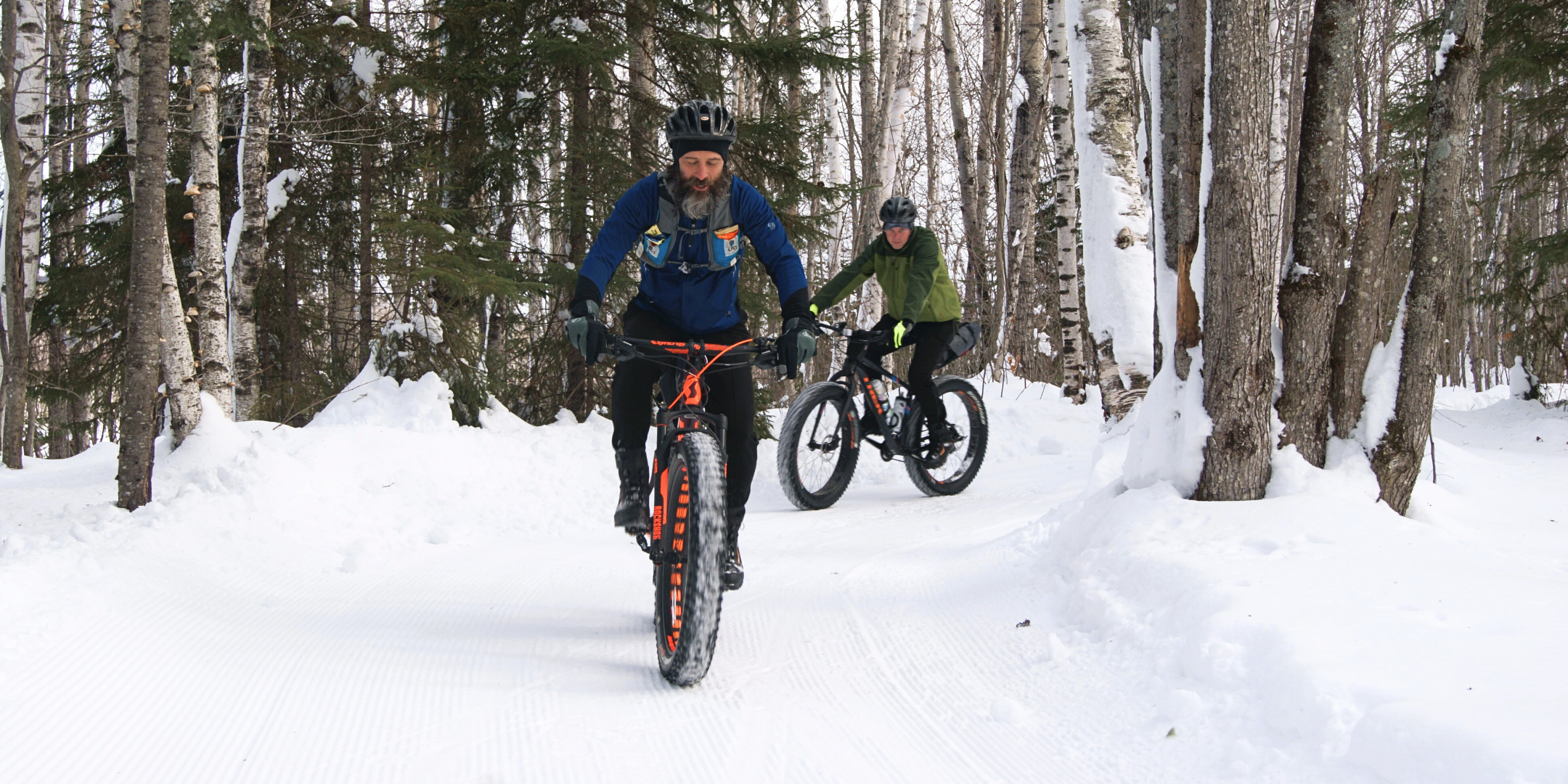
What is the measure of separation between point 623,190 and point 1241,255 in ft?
20.8

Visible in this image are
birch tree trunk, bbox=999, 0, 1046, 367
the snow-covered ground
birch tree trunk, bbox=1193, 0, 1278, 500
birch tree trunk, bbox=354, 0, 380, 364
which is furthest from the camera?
birch tree trunk, bbox=999, 0, 1046, 367

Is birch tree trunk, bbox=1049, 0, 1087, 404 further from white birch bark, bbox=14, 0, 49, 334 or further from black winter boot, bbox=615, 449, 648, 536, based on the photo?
white birch bark, bbox=14, 0, 49, 334

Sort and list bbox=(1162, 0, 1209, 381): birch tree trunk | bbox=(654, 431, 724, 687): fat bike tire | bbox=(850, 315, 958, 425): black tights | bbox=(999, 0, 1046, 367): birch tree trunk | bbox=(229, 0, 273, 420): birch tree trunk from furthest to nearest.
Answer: bbox=(999, 0, 1046, 367): birch tree trunk < bbox=(229, 0, 273, 420): birch tree trunk < bbox=(850, 315, 958, 425): black tights < bbox=(1162, 0, 1209, 381): birch tree trunk < bbox=(654, 431, 724, 687): fat bike tire

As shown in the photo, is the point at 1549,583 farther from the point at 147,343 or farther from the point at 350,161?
the point at 350,161

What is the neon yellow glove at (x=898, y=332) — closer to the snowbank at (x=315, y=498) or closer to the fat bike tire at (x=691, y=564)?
the snowbank at (x=315, y=498)

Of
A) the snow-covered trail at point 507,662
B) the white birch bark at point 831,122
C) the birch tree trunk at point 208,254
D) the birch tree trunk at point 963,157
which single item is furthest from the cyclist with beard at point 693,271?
the birch tree trunk at point 963,157

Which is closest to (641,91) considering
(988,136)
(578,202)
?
(578,202)

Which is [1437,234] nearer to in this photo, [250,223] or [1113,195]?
[1113,195]

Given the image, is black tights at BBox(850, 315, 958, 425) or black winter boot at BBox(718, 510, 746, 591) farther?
black tights at BBox(850, 315, 958, 425)

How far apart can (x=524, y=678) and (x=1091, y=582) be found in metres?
2.27

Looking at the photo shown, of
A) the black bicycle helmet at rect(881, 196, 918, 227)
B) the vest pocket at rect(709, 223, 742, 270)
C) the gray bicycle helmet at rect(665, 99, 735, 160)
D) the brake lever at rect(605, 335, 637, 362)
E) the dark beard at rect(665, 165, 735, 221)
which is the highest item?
the black bicycle helmet at rect(881, 196, 918, 227)

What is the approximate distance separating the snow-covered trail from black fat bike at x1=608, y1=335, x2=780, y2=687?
0.70ft

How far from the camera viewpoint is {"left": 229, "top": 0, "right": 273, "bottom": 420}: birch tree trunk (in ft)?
29.7

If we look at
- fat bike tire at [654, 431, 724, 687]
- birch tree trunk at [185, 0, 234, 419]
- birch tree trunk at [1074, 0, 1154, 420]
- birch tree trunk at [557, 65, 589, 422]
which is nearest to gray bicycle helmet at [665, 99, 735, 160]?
fat bike tire at [654, 431, 724, 687]
